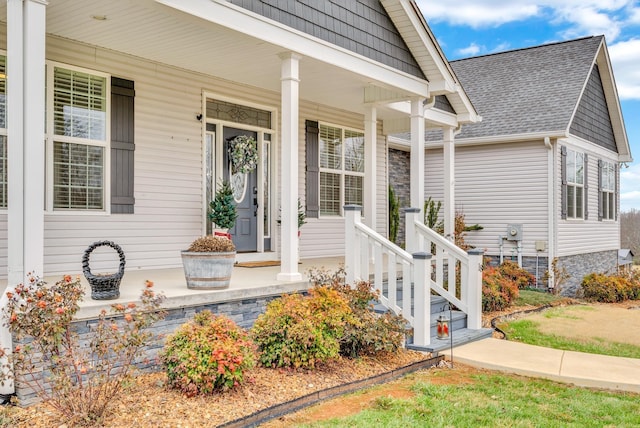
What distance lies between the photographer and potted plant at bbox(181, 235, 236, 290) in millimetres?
5273

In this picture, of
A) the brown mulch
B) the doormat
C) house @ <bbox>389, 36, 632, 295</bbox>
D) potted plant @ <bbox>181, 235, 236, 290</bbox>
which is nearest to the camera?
the brown mulch

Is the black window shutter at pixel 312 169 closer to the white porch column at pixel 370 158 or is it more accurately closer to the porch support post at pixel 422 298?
the white porch column at pixel 370 158

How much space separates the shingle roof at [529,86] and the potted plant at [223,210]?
776 centimetres

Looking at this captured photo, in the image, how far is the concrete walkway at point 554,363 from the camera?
5.17 meters

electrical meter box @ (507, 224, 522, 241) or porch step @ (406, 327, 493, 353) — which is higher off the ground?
electrical meter box @ (507, 224, 522, 241)

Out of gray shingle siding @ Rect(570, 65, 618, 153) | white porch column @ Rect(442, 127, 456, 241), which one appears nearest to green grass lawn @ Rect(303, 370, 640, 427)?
white porch column @ Rect(442, 127, 456, 241)

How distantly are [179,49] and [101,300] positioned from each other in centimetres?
311

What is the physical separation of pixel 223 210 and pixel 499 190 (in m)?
8.01

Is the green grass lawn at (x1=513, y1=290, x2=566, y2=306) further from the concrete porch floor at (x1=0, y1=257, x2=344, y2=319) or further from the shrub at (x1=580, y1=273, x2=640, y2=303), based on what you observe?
the concrete porch floor at (x1=0, y1=257, x2=344, y2=319)

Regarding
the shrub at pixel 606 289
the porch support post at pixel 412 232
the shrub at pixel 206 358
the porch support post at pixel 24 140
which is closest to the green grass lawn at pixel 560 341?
the porch support post at pixel 412 232

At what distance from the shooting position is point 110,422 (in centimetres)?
364

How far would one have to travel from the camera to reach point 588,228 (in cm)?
1448

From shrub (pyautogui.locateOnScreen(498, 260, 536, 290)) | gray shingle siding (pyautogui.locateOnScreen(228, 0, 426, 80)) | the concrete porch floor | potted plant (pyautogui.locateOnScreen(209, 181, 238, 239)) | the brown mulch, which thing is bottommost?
the brown mulch

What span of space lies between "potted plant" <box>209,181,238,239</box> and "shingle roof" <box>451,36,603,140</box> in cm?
776
